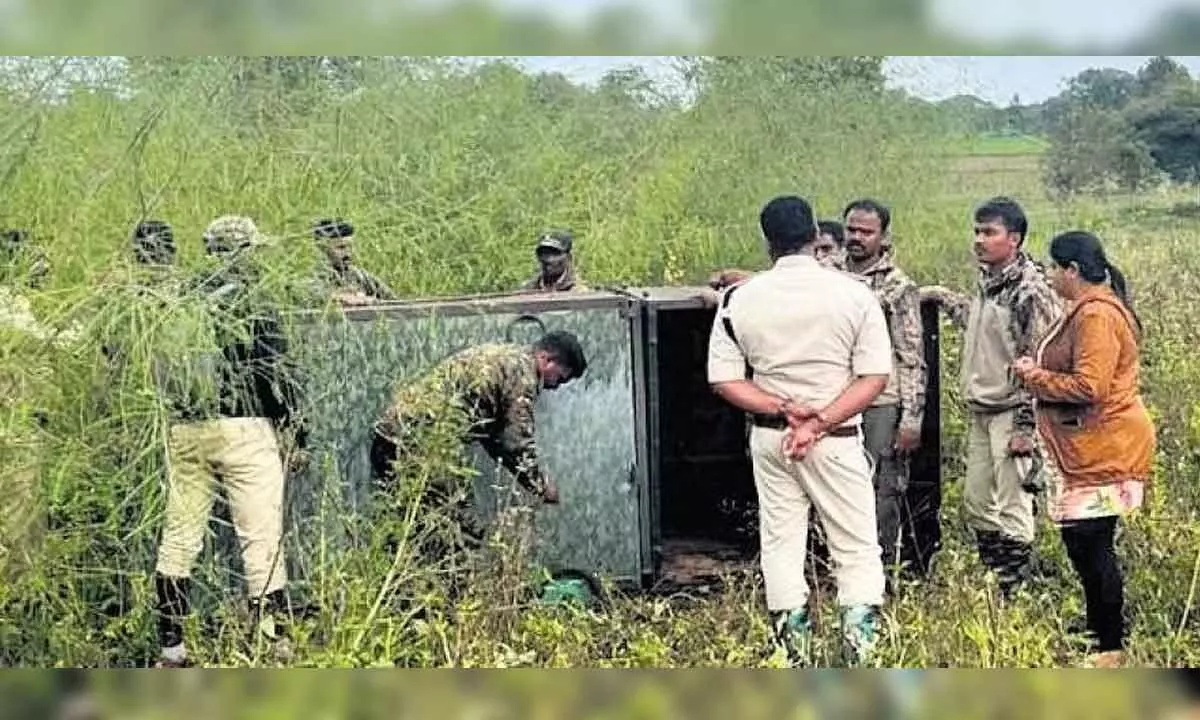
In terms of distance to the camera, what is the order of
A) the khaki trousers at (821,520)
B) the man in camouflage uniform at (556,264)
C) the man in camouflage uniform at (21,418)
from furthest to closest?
1. the man in camouflage uniform at (556,264)
2. the khaki trousers at (821,520)
3. the man in camouflage uniform at (21,418)

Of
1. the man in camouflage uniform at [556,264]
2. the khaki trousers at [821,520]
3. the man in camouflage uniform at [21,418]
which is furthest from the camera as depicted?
the man in camouflage uniform at [556,264]

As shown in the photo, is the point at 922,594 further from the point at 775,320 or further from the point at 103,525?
the point at 103,525

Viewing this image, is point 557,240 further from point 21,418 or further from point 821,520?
point 21,418

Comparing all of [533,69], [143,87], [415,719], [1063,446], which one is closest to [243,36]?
[143,87]

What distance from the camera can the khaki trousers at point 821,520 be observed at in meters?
6.32

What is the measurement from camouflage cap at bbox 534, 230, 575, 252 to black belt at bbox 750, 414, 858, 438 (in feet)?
2.18

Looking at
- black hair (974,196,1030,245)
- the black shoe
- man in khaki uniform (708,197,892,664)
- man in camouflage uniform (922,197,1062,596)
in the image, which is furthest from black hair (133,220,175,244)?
black hair (974,196,1030,245)

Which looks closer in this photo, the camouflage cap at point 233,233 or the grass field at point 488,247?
the grass field at point 488,247

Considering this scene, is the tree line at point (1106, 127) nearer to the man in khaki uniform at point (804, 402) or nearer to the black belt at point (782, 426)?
the man in khaki uniform at point (804, 402)

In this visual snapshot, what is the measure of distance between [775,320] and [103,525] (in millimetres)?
1691

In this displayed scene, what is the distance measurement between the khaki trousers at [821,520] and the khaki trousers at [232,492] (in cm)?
119

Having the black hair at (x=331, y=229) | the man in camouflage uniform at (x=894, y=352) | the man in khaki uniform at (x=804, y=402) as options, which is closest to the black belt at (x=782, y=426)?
the man in khaki uniform at (x=804, y=402)

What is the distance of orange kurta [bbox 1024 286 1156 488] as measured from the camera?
6.36 m

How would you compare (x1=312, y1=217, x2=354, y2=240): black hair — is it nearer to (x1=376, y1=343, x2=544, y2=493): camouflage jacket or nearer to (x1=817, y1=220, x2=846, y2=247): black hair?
(x1=376, y1=343, x2=544, y2=493): camouflage jacket
